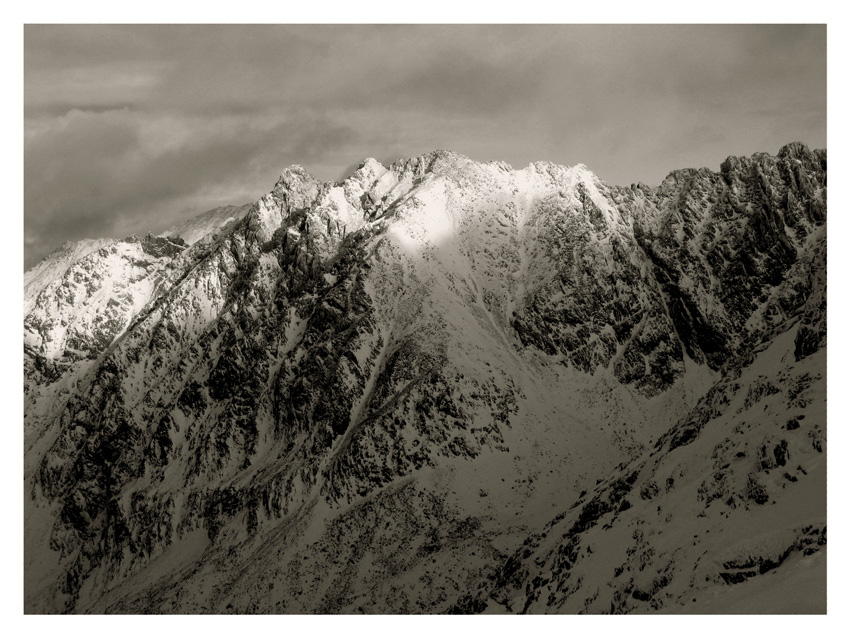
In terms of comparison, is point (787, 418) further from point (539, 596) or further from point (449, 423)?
point (449, 423)

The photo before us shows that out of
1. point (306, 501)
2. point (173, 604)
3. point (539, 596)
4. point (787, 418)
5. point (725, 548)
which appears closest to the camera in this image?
point (725, 548)

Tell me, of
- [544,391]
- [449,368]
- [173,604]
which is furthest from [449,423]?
[173,604]

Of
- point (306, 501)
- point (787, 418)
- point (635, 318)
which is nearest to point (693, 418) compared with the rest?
point (787, 418)

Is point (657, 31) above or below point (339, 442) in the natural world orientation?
above

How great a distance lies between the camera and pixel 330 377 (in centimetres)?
17325

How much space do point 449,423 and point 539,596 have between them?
77781 millimetres

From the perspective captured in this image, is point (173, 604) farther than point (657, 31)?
Yes

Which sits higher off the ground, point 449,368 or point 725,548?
point 449,368

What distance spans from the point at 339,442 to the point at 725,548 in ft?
345

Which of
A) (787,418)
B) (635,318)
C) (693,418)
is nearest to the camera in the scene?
(787,418)

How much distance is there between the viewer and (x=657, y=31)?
247ft

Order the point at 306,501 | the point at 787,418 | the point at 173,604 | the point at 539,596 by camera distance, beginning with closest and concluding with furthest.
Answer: the point at 787,418 < the point at 539,596 < the point at 173,604 < the point at 306,501

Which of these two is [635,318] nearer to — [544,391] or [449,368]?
[544,391]

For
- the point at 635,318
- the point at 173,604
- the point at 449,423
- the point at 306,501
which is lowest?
the point at 173,604
